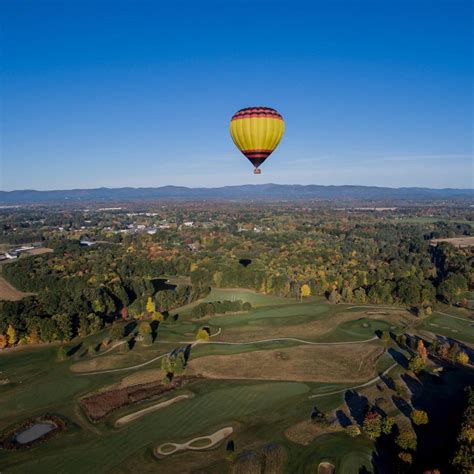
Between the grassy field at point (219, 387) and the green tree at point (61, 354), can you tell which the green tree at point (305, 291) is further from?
the green tree at point (61, 354)

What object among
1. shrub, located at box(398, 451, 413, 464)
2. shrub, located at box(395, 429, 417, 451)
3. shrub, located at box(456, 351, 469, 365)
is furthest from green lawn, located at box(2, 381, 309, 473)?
shrub, located at box(456, 351, 469, 365)

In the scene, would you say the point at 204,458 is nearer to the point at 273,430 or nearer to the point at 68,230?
the point at 273,430

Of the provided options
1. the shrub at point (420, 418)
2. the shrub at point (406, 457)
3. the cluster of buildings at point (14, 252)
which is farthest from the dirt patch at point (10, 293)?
the shrub at point (406, 457)

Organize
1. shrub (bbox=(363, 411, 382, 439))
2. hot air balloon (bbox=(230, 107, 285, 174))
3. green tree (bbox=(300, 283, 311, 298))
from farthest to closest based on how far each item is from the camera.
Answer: green tree (bbox=(300, 283, 311, 298)) < hot air balloon (bbox=(230, 107, 285, 174)) < shrub (bbox=(363, 411, 382, 439))

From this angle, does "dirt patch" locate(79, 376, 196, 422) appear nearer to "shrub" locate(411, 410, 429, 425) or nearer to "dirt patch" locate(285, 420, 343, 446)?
"dirt patch" locate(285, 420, 343, 446)

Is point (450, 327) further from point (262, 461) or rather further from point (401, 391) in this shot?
point (262, 461)

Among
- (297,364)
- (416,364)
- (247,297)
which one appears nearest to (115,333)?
(297,364)
